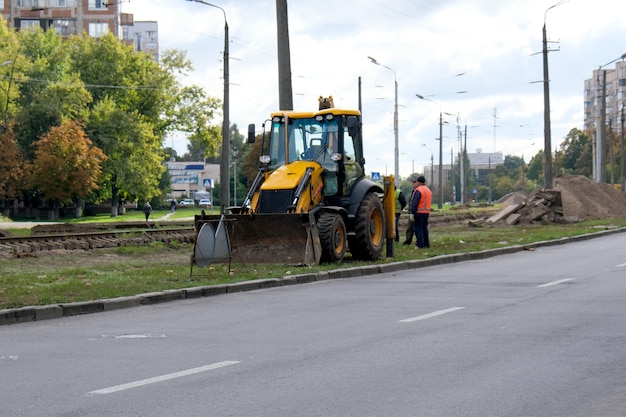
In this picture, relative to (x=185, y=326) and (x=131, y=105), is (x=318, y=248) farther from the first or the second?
(x=131, y=105)

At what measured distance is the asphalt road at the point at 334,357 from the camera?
677 cm

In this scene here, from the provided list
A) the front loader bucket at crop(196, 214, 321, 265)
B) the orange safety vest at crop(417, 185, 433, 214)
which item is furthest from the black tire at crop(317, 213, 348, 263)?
the orange safety vest at crop(417, 185, 433, 214)

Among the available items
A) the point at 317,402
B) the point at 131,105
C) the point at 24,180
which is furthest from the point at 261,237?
the point at 131,105

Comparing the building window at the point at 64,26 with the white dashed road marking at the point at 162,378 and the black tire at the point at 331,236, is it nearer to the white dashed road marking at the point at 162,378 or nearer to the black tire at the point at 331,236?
the black tire at the point at 331,236

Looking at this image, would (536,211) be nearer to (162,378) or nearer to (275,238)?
(275,238)

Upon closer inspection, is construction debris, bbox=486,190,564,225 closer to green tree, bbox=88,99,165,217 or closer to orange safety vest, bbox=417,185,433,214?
orange safety vest, bbox=417,185,433,214

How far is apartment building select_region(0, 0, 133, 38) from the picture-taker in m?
114

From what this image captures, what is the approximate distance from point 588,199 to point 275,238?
3728 centimetres

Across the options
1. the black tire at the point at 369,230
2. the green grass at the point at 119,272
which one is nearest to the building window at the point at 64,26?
the green grass at the point at 119,272

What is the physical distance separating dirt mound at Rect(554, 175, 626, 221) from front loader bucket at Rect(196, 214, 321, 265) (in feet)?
104

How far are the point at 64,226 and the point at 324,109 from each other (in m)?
17.8

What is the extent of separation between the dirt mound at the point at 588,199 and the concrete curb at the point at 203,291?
2896cm

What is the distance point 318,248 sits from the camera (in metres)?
19.1

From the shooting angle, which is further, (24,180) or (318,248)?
(24,180)
